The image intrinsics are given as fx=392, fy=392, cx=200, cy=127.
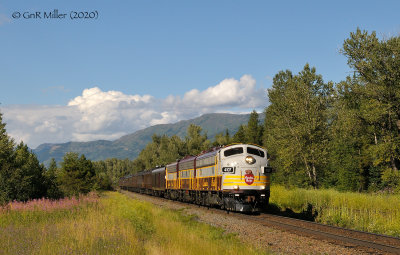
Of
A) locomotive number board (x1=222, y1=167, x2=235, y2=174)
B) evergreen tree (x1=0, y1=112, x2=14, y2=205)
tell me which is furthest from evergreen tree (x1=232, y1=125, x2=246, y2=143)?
locomotive number board (x1=222, y1=167, x2=235, y2=174)

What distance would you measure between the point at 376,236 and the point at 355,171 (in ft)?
153

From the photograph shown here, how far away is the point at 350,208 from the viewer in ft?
72.1

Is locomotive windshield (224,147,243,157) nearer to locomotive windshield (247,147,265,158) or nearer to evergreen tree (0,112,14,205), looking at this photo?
locomotive windshield (247,147,265,158)

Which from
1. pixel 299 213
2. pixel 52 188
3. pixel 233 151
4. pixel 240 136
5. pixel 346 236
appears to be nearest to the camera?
pixel 346 236

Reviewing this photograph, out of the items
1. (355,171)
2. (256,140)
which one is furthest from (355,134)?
(256,140)

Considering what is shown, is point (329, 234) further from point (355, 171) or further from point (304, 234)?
point (355, 171)

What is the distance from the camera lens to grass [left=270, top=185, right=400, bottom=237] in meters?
17.6

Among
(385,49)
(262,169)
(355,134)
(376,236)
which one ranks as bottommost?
(376,236)

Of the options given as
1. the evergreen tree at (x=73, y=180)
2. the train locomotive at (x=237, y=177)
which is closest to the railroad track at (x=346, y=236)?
the train locomotive at (x=237, y=177)

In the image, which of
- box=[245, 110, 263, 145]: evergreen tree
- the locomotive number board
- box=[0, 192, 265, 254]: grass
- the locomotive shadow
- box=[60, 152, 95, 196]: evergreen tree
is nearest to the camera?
box=[0, 192, 265, 254]: grass

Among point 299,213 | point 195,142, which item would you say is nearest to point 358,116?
point 299,213

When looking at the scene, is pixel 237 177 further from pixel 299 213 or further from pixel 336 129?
pixel 336 129

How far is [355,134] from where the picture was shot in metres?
42.5

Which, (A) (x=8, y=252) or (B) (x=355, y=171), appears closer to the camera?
(A) (x=8, y=252)
